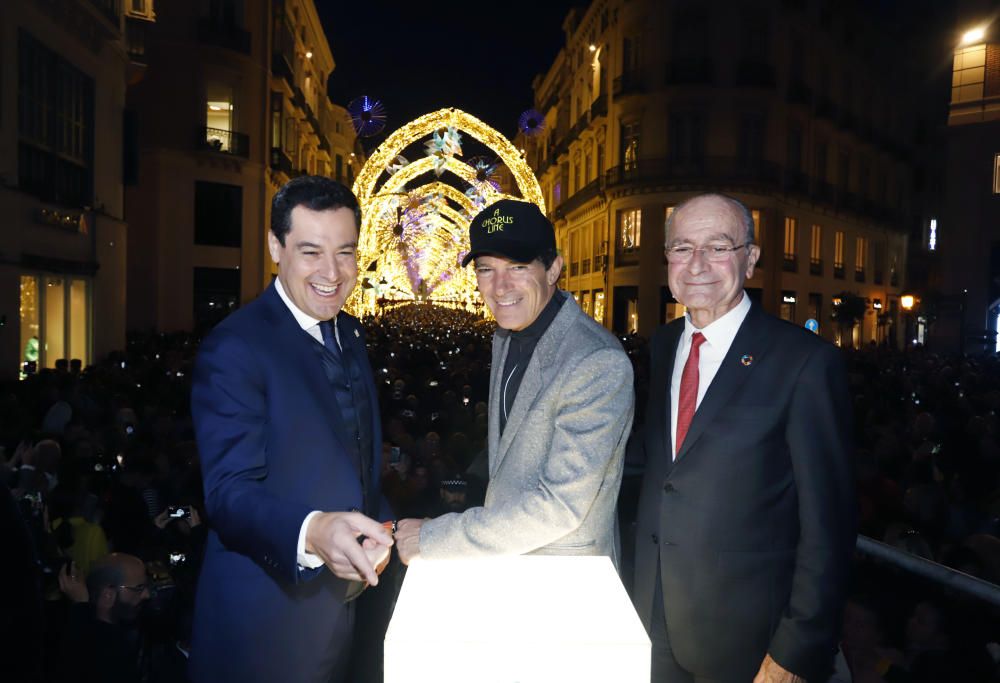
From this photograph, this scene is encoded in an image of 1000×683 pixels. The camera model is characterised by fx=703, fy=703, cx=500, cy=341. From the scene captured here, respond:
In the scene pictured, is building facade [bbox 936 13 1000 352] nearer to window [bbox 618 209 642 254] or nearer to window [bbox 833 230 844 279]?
window [bbox 833 230 844 279]

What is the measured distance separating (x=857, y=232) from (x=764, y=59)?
12975 mm

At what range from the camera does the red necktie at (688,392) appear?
9.59 ft

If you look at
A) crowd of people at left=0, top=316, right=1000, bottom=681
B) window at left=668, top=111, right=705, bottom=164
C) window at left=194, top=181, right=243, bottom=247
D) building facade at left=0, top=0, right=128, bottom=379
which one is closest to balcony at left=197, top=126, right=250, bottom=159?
window at left=194, top=181, right=243, bottom=247

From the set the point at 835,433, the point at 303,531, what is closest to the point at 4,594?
the point at 303,531

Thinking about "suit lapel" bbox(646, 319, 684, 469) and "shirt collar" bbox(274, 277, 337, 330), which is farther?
"suit lapel" bbox(646, 319, 684, 469)

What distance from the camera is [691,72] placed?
1271 inches

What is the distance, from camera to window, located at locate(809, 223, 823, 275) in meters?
36.8

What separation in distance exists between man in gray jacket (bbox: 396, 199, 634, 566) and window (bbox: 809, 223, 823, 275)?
37632mm

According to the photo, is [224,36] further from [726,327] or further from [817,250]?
[726,327]

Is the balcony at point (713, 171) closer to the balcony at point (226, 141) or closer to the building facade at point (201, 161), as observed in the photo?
the building facade at point (201, 161)

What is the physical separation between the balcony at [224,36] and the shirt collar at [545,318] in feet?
102

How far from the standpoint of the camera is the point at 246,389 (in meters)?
2.22

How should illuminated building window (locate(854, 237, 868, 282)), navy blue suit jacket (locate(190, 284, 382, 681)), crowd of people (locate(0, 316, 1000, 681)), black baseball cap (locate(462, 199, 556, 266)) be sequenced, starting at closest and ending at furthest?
navy blue suit jacket (locate(190, 284, 382, 681)), black baseball cap (locate(462, 199, 556, 266)), crowd of people (locate(0, 316, 1000, 681)), illuminated building window (locate(854, 237, 868, 282))

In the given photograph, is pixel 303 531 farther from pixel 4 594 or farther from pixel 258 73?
pixel 258 73
